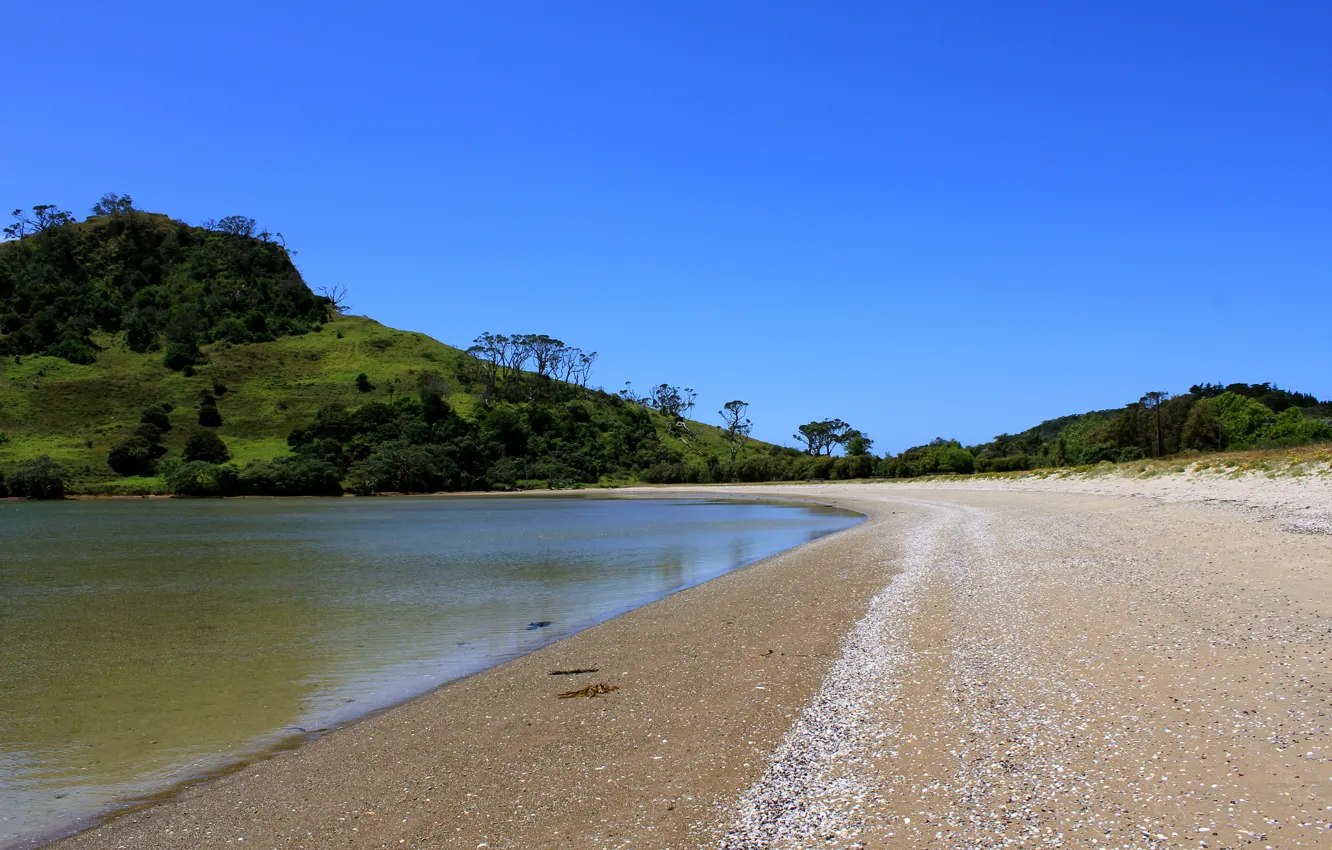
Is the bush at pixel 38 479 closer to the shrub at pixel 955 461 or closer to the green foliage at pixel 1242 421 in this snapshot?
the shrub at pixel 955 461

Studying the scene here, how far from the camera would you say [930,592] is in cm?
1412

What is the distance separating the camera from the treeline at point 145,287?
411ft

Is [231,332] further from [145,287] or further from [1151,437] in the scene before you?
[1151,437]

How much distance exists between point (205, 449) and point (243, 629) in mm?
94064

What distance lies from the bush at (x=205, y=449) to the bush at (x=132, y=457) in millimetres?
4248

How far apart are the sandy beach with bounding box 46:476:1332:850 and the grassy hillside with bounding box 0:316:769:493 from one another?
10122 centimetres

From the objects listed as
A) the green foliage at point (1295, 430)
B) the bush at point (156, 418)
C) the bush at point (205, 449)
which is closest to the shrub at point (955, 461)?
the green foliage at point (1295, 430)

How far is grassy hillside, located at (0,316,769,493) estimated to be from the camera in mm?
96125

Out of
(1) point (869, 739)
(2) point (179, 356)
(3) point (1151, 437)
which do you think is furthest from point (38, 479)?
(3) point (1151, 437)

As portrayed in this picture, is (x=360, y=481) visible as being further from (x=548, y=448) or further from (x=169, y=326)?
(x=169, y=326)

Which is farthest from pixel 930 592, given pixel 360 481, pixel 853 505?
pixel 360 481

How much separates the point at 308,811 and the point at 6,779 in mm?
3416

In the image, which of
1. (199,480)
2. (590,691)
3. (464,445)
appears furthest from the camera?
(464,445)

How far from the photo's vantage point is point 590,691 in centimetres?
899
